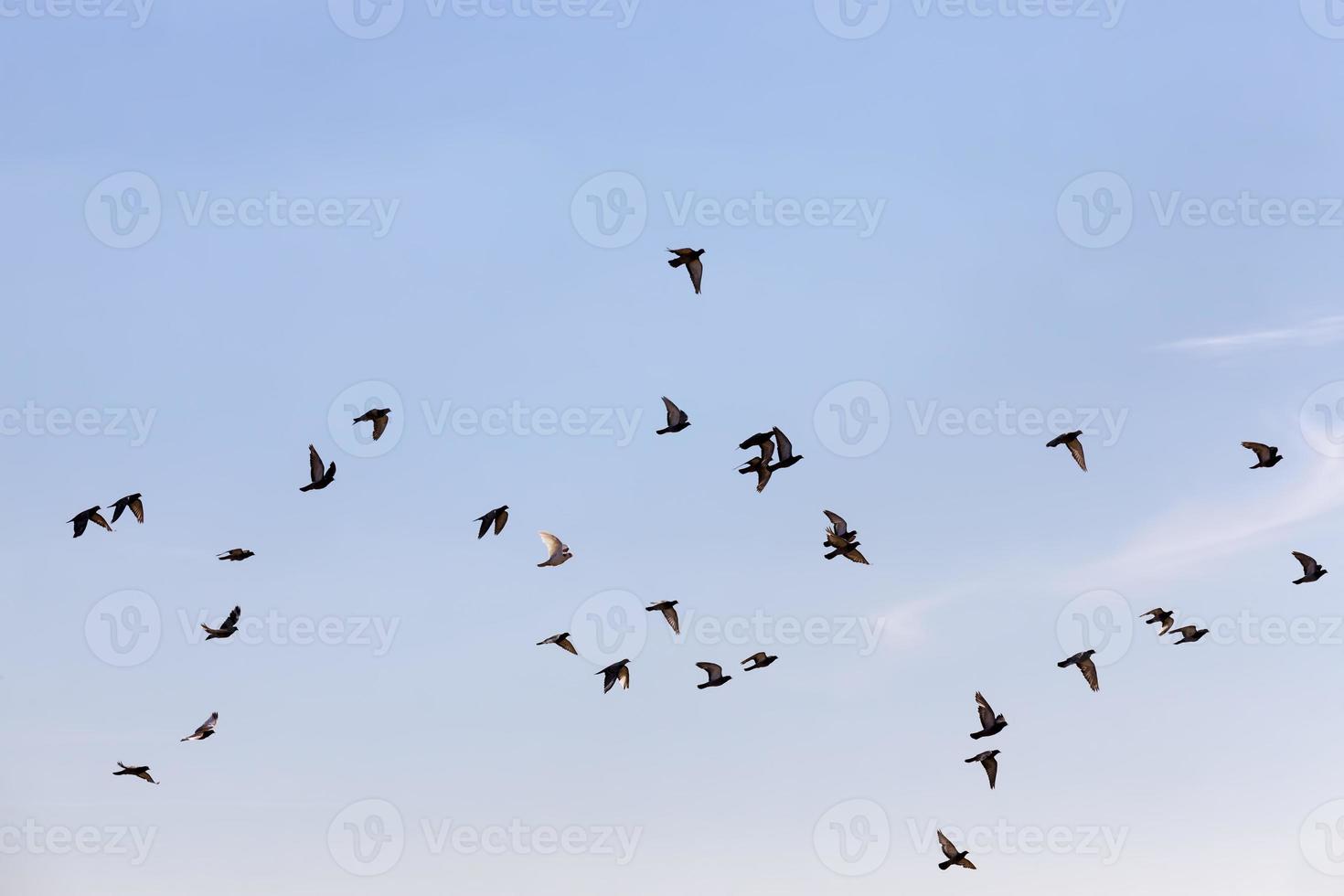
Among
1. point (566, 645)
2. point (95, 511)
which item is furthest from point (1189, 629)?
point (95, 511)

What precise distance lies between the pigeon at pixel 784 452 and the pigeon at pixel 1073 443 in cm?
1185

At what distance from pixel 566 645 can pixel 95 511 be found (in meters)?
18.7

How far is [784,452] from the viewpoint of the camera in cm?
7156

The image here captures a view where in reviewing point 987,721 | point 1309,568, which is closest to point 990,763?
point 987,721

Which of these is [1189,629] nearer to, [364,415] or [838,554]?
[838,554]

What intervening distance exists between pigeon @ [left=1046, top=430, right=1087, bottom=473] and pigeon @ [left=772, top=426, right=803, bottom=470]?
11.9 meters

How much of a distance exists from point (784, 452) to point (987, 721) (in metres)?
12.6

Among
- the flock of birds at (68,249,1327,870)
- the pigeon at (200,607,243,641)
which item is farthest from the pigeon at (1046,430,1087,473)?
the pigeon at (200,607,243,641)

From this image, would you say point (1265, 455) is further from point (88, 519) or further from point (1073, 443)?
point (88, 519)

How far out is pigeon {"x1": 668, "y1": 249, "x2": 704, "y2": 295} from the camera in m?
69.8

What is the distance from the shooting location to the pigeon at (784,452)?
233ft

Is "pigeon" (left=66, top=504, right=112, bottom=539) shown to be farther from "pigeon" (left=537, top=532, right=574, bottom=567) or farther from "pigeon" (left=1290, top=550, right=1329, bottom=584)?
"pigeon" (left=1290, top=550, right=1329, bottom=584)

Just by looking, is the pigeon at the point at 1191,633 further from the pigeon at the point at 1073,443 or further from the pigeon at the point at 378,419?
the pigeon at the point at 378,419

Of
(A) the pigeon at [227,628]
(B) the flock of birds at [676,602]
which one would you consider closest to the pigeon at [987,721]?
(B) the flock of birds at [676,602]
